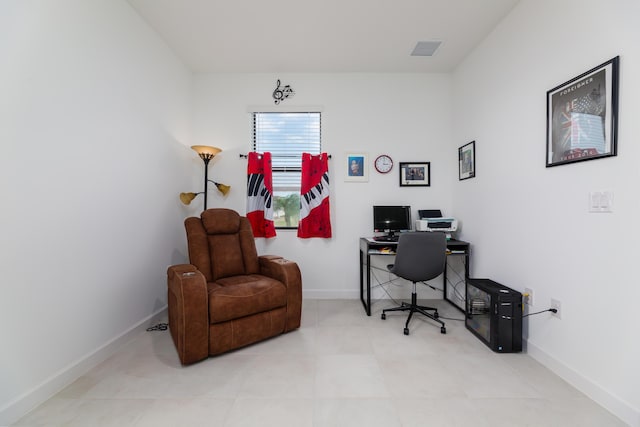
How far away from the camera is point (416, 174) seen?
3330mm

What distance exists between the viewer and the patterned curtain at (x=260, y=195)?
3.29 metres

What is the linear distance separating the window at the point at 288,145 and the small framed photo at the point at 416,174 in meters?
1.17

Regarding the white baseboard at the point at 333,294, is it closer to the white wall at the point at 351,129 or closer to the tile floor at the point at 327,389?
the white wall at the point at 351,129

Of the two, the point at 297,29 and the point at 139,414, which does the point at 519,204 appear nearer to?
the point at 297,29

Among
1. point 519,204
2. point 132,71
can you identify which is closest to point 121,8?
point 132,71

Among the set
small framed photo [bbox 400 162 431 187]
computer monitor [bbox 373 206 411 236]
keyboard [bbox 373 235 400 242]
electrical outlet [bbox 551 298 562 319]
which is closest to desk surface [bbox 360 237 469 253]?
keyboard [bbox 373 235 400 242]

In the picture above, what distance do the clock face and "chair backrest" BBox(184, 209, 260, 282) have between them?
178 centimetres

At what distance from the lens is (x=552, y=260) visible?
6.07 feet

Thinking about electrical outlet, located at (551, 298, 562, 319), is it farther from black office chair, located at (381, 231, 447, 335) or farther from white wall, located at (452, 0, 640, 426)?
black office chair, located at (381, 231, 447, 335)

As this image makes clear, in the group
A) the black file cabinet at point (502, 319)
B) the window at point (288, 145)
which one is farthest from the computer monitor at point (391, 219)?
the black file cabinet at point (502, 319)

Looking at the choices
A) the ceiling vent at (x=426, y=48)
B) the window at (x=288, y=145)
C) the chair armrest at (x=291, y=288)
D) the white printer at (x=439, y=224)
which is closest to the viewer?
the chair armrest at (x=291, y=288)

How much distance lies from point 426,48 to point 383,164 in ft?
4.30

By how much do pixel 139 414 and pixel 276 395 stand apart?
29.4 inches

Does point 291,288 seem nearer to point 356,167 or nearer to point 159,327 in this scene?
point 159,327
